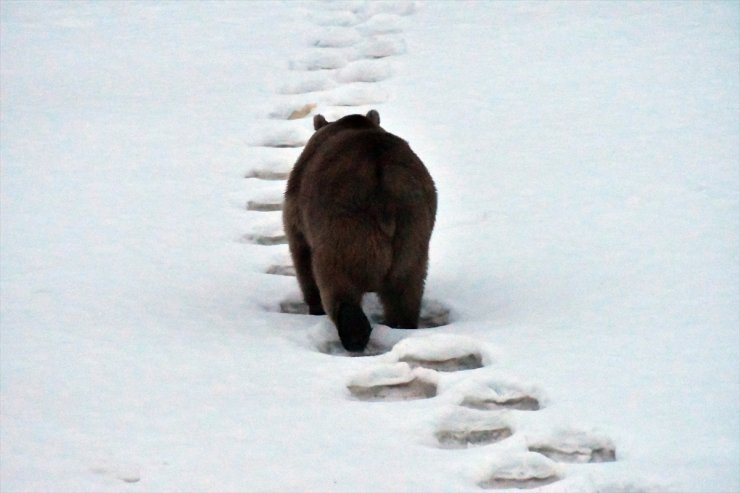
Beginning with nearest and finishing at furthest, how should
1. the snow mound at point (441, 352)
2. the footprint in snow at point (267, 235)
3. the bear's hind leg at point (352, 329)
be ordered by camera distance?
the snow mound at point (441, 352), the bear's hind leg at point (352, 329), the footprint in snow at point (267, 235)

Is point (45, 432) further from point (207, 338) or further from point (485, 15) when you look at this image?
point (485, 15)

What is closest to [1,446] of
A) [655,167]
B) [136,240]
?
[136,240]

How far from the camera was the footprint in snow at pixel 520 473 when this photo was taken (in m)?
4.22

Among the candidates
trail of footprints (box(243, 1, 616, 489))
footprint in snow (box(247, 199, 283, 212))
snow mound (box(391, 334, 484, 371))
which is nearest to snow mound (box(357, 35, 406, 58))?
trail of footprints (box(243, 1, 616, 489))

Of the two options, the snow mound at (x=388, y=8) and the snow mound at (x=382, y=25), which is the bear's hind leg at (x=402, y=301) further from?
the snow mound at (x=388, y=8)

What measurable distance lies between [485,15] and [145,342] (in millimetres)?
7818

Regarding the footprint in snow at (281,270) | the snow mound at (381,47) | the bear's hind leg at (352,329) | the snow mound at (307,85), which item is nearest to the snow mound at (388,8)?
the snow mound at (381,47)

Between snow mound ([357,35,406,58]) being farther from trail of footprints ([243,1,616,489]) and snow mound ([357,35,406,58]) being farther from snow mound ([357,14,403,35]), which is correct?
trail of footprints ([243,1,616,489])

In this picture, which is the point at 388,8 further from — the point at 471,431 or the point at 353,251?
the point at 471,431

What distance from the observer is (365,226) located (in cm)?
566

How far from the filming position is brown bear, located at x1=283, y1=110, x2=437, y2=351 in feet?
18.6

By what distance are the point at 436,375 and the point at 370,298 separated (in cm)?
165

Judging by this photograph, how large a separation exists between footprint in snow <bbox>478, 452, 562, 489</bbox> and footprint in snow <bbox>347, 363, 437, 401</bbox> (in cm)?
78

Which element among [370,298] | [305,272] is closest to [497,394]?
[305,272]
